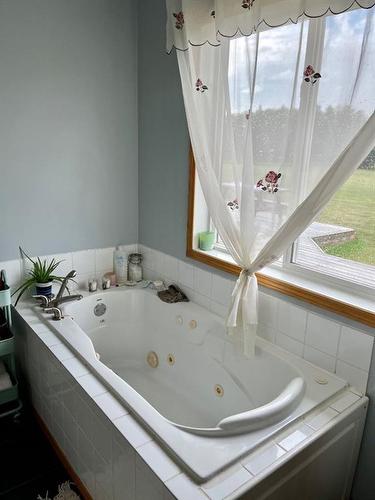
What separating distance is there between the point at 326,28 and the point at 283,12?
0.65 ft

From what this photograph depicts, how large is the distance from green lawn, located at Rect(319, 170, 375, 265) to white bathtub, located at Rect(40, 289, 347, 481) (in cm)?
54

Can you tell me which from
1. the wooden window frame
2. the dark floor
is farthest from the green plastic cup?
the dark floor

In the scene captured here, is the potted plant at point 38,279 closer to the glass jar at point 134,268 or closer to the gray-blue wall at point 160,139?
the glass jar at point 134,268

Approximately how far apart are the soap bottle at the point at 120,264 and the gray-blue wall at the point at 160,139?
8.9 inches

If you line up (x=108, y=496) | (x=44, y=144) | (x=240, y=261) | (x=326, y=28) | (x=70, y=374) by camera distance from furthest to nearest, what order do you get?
(x=44, y=144)
(x=240, y=261)
(x=70, y=374)
(x=108, y=496)
(x=326, y=28)

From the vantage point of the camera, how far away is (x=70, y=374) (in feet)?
5.25

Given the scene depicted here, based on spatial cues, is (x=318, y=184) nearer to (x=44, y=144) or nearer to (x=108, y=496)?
(x=108, y=496)

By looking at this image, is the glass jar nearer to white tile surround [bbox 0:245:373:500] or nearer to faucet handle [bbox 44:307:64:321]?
white tile surround [bbox 0:245:373:500]

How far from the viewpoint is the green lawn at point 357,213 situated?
4.85 ft

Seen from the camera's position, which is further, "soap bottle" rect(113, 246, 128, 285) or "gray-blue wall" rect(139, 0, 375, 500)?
"soap bottle" rect(113, 246, 128, 285)

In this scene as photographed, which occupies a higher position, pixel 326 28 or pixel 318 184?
pixel 326 28

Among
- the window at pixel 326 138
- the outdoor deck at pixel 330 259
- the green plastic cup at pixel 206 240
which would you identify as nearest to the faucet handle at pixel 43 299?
the green plastic cup at pixel 206 240

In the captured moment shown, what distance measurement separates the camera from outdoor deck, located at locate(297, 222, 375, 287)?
158cm

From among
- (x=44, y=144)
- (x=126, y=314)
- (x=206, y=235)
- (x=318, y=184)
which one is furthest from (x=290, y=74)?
(x=126, y=314)
